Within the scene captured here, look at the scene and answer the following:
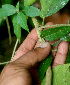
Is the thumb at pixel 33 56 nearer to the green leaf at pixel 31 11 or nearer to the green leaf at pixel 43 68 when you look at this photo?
the green leaf at pixel 43 68

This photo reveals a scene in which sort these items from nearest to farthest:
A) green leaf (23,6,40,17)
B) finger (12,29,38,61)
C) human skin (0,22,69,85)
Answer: human skin (0,22,69,85), green leaf (23,6,40,17), finger (12,29,38,61)

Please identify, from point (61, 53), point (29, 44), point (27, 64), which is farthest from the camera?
point (29, 44)

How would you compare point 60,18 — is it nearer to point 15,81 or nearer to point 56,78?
point 56,78

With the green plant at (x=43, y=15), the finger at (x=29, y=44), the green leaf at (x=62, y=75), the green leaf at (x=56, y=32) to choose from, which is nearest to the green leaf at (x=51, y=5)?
the green plant at (x=43, y=15)

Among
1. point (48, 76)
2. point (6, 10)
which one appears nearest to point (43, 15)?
point (6, 10)

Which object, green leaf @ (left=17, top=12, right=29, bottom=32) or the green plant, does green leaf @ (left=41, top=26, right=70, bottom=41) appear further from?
green leaf @ (left=17, top=12, right=29, bottom=32)

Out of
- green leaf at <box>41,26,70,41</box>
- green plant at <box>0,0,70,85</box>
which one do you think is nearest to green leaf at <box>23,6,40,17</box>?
green plant at <box>0,0,70,85</box>

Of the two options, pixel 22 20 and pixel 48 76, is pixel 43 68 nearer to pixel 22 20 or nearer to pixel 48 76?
pixel 48 76
